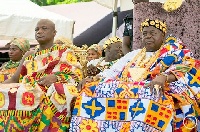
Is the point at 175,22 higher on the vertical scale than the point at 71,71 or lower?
higher

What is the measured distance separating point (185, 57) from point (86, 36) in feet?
32.9

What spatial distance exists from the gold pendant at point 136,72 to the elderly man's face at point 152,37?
308 millimetres

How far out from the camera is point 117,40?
23.4 feet

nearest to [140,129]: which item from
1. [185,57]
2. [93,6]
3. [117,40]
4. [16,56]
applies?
[185,57]

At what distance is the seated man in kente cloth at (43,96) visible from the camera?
5.54 meters

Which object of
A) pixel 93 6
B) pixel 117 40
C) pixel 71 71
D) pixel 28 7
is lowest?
pixel 71 71

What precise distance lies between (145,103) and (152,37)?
1113 millimetres

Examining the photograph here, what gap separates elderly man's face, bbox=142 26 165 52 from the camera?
5648mm

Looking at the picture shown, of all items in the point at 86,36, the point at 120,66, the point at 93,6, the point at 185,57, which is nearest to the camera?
the point at 185,57

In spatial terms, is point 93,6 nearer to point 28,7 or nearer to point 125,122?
point 28,7

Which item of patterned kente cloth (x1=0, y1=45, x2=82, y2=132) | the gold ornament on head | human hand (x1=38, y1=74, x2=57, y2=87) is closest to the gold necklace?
patterned kente cloth (x1=0, y1=45, x2=82, y2=132)

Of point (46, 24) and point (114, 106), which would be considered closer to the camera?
point (114, 106)

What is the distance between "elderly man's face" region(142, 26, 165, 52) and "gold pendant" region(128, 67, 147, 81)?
12.1 inches

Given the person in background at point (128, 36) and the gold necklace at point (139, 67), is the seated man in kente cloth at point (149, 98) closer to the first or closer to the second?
the gold necklace at point (139, 67)
